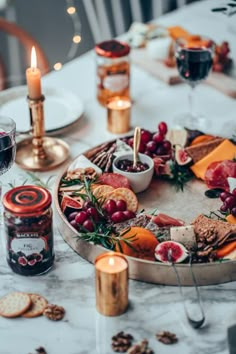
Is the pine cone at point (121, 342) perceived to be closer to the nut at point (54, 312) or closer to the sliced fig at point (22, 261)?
the nut at point (54, 312)

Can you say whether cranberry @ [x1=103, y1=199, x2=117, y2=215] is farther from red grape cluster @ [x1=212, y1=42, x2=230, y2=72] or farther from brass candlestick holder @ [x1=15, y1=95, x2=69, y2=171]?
red grape cluster @ [x1=212, y1=42, x2=230, y2=72]

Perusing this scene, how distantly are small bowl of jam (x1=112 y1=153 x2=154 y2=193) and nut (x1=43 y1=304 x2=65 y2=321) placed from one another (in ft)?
1.58

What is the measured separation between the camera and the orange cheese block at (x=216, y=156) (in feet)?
6.35

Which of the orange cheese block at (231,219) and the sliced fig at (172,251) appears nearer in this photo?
the sliced fig at (172,251)

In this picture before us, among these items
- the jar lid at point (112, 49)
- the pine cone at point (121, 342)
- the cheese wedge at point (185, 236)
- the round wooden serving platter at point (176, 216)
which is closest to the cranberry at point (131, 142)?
the round wooden serving platter at point (176, 216)

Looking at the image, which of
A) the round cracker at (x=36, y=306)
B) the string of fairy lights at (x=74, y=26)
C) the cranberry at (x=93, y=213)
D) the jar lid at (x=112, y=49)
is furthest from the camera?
the string of fairy lights at (x=74, y=26)

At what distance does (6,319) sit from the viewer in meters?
1.44

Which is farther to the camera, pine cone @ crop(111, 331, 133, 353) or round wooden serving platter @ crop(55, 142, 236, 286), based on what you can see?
round wooden serving platter @ crop(55, 142, 236, 286)

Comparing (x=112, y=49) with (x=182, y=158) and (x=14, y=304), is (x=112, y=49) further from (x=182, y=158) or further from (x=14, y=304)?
(x=14, y=304)

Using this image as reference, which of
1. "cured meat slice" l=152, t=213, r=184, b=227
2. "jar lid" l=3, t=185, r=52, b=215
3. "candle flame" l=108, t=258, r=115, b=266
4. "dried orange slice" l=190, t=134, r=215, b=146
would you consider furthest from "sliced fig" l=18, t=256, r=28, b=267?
"dried orange slice" l=190, t=134, r=215, b=146

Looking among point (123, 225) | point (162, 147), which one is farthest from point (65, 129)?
point (123, 225)

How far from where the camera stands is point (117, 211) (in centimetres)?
170

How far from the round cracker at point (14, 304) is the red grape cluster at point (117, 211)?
11.9 inches

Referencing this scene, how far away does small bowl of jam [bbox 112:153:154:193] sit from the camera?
1846mm
